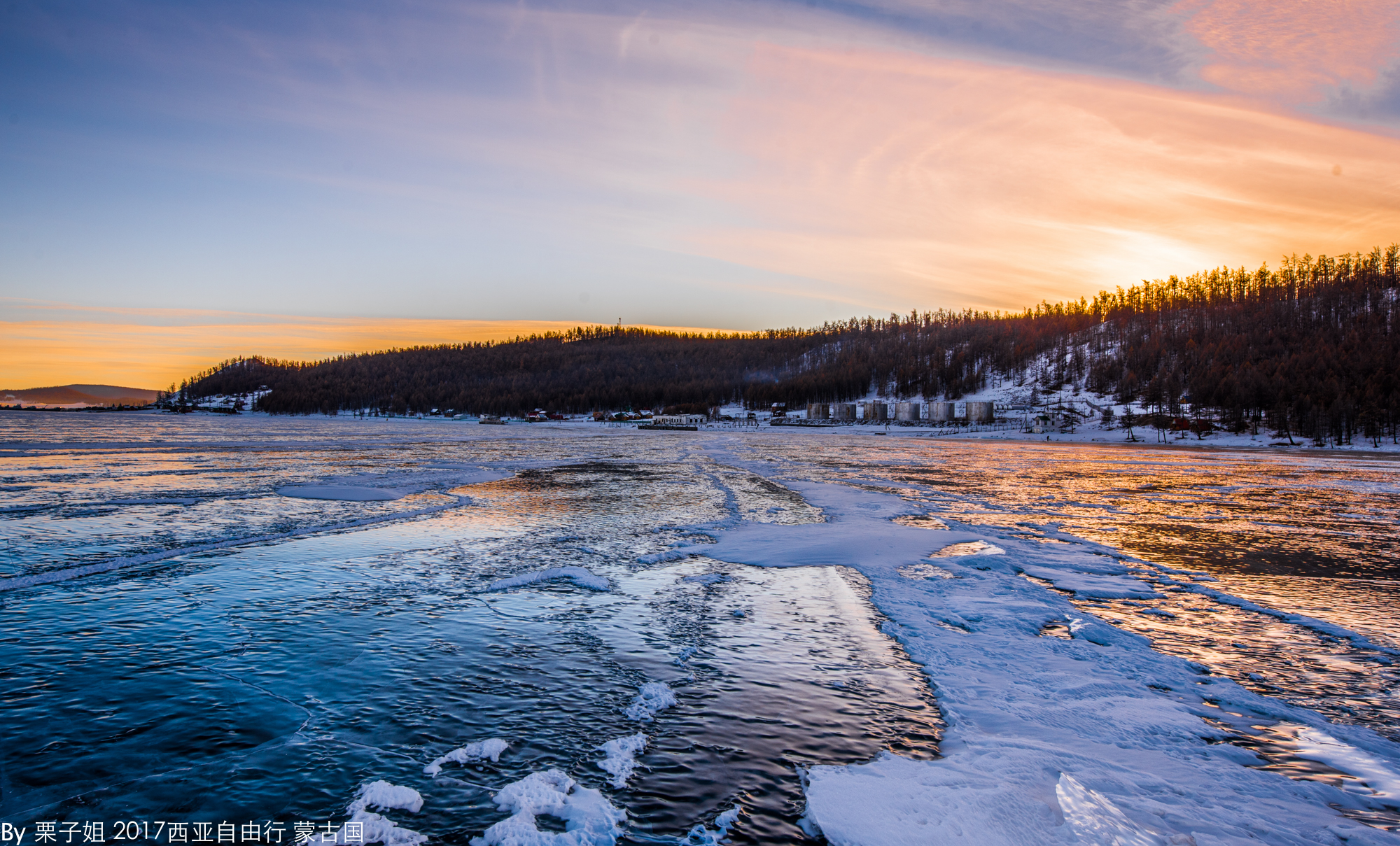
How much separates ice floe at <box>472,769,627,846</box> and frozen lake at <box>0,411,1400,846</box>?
7 centimetres

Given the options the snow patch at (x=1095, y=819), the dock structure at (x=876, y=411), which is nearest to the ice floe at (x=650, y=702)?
the snow patch at (x=1095, y=819)

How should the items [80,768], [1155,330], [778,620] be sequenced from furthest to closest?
[1155,330] < [778,620] < [80,768]

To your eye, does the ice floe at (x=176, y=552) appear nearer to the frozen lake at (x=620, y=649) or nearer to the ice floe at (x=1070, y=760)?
the frozen lake at (x=620, y=649)

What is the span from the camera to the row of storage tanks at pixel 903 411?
140 meters

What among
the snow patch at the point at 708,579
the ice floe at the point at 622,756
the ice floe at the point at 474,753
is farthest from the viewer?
the snow patch at the point at 708,579

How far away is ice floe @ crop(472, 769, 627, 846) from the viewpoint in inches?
169

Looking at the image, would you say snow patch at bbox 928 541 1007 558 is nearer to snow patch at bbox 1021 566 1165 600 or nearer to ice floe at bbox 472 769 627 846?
snow patch at bbox 1021 566 1165 600

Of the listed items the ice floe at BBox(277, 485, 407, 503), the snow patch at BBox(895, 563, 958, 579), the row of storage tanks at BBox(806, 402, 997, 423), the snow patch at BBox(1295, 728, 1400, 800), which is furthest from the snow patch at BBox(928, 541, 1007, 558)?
the row of storage tanks at BBox(806, 402, 997, 423)

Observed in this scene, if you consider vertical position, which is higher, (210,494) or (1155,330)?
(1155,330)

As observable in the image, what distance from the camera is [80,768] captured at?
498 centimetres

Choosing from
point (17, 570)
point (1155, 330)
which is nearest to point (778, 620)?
point (17, 570)

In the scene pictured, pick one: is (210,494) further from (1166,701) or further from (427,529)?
(1166,701)

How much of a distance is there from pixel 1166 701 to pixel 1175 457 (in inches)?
2185

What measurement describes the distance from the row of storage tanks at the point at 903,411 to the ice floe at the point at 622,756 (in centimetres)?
14195
